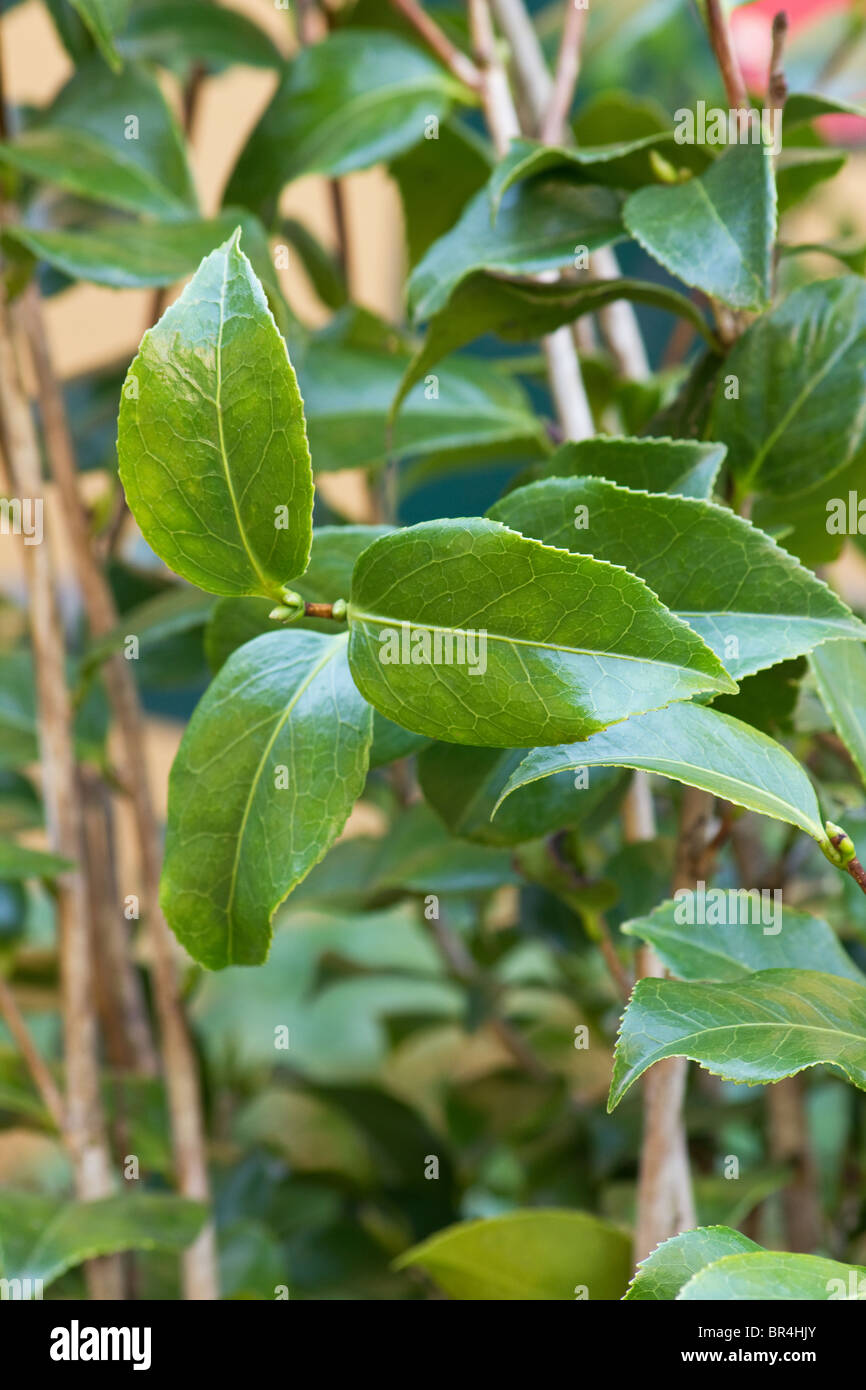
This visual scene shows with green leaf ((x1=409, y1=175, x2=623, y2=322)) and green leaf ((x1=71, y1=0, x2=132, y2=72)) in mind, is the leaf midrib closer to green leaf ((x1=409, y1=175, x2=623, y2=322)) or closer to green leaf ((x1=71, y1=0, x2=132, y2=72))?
green leaf ((x1=409, y1=175, x2=623, y2=322))

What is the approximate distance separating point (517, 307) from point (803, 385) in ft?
0.31

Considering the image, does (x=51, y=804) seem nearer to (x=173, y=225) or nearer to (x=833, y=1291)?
(x=173, y=225)

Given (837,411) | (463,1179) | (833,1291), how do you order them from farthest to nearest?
1. (463,1179)
2. (837,411)
3. (833,1291)

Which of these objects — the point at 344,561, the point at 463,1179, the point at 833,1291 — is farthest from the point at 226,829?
the point at 463,1179

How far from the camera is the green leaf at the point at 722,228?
34 cm

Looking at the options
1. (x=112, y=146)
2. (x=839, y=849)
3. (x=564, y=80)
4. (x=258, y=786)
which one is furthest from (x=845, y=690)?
(x=112, y=146)

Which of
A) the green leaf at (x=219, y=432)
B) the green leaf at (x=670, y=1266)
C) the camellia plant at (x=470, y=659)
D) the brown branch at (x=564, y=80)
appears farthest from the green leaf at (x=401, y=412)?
the green leaf at (x=670, y=1266)

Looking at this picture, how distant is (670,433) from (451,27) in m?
0.38

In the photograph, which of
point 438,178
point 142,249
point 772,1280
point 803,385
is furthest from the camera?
point 438,178

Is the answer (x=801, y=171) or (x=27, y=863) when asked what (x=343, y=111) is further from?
(x=27, y=863)

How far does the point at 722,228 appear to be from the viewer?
0.35 meters

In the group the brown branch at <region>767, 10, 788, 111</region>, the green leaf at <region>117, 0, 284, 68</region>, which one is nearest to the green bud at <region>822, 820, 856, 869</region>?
the brown branch at <region>767, 10, 788, 111</region>

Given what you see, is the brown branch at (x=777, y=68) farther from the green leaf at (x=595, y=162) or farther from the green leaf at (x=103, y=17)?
the green leaf at (x=103, y=17)
